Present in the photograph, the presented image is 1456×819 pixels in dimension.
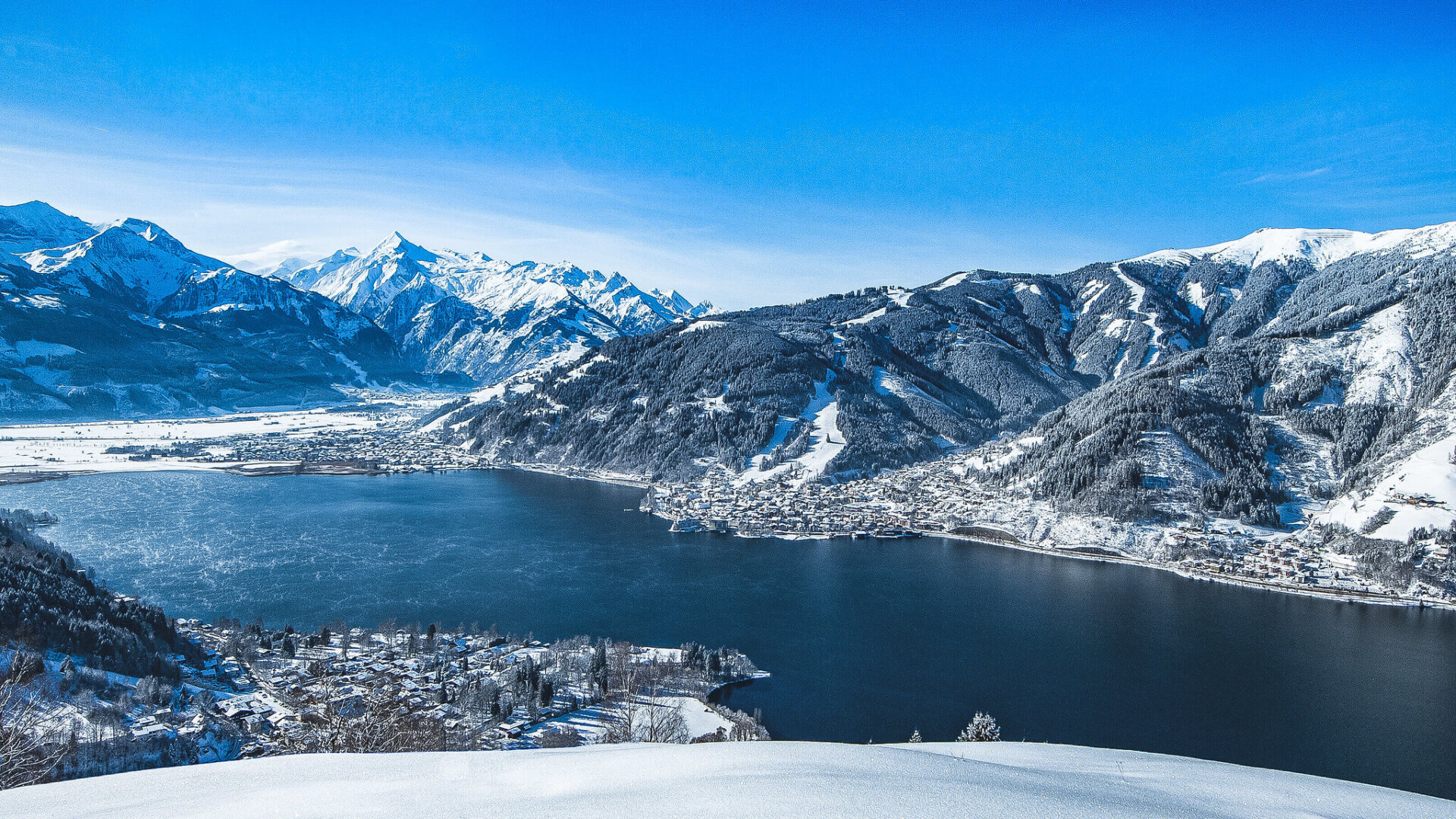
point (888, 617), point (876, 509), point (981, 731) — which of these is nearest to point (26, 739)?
point (981, 731)

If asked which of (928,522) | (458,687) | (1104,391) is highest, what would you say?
(1104,391)

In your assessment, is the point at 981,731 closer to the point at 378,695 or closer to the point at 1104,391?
the point at 378,695

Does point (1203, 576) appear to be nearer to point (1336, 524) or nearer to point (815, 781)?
point (1336, 524)

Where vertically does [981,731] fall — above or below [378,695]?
above

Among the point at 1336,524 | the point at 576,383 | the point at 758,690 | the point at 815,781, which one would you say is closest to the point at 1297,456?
the point at 1336,524

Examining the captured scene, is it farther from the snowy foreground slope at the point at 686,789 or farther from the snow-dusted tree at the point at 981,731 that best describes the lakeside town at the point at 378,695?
the snowy foreground slope at the point at 686,789

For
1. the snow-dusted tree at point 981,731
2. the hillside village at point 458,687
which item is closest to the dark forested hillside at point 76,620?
the hillside village at point 458,687
